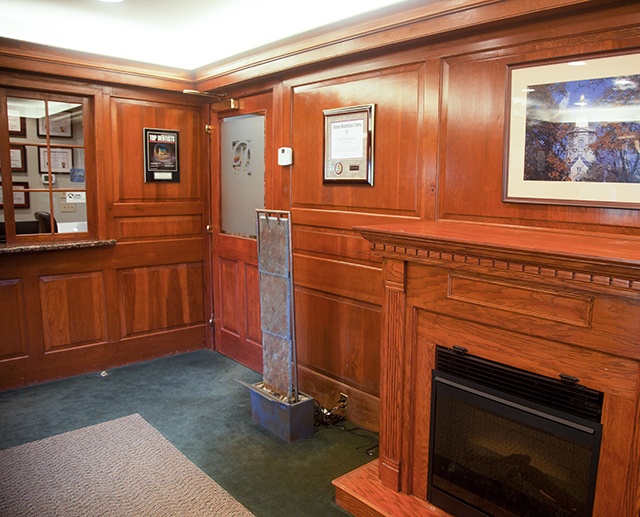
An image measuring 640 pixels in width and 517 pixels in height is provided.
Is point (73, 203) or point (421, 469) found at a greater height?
point (73, 203)

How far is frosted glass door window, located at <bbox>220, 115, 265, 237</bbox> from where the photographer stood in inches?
157

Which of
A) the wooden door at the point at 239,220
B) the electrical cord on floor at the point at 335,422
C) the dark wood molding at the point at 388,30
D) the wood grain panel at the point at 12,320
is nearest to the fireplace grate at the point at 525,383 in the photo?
the electrical cord on floor at the point at 335,422

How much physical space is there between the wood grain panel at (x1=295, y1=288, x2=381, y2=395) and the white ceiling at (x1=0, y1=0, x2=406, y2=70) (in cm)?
169

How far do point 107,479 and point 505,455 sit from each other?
76.9 inches

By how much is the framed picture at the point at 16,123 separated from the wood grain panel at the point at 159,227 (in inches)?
36.2

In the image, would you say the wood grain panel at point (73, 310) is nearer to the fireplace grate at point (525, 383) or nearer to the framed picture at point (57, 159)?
the framed picture at point (57, 159)

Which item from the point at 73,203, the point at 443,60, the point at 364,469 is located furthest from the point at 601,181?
the point at 73,203

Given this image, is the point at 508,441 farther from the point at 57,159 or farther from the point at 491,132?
the point at 57,159

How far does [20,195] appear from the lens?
3969mm

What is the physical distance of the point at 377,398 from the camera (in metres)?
3.14

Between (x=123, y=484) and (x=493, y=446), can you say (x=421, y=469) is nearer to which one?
(x=493, y=446)

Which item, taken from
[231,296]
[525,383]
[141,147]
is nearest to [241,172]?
[141,147]

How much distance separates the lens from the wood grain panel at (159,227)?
168 inches

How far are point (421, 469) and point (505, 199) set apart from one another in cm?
127
